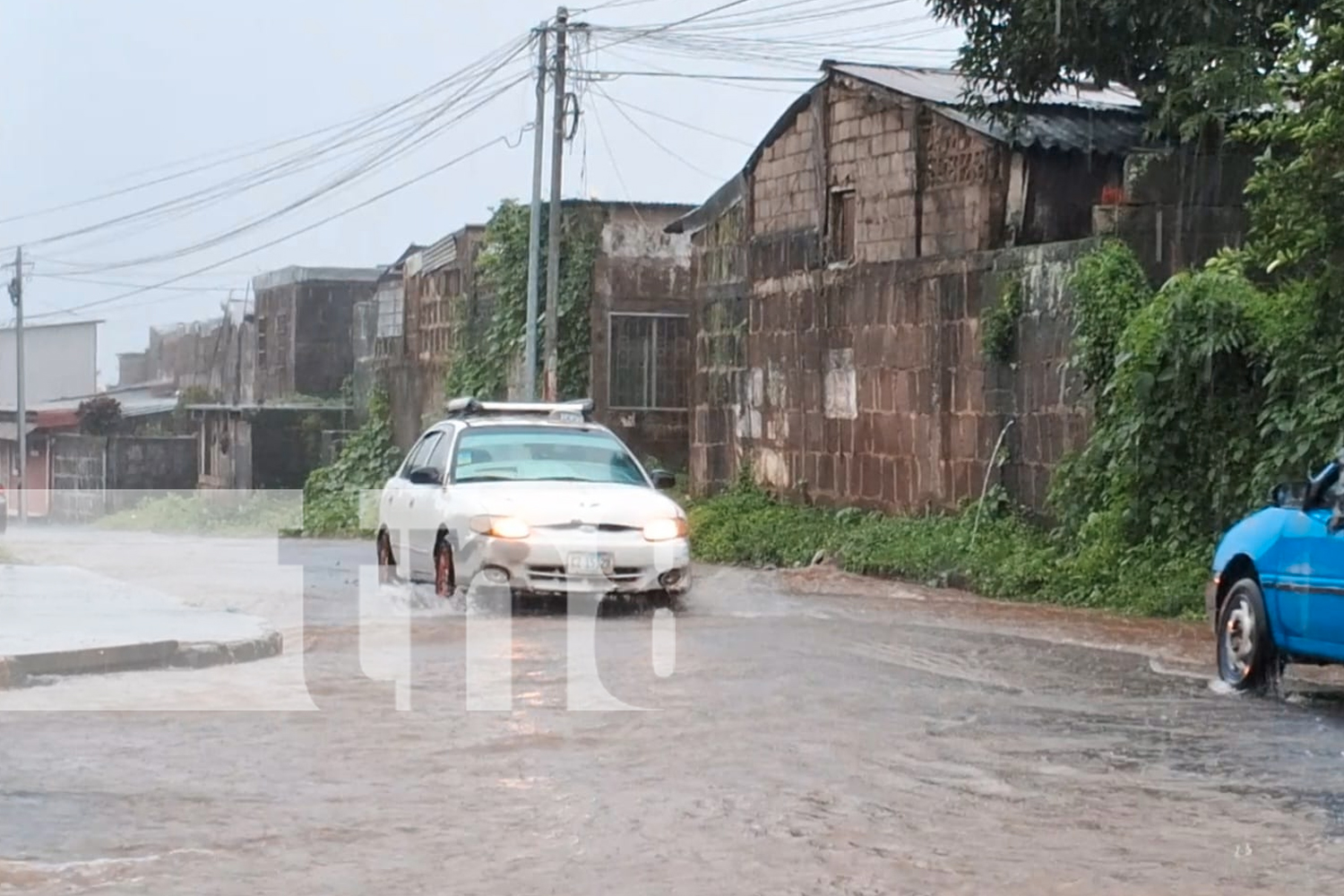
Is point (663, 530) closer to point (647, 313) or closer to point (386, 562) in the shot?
point (386, 562)

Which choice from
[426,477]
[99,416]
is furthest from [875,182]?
[99,416]

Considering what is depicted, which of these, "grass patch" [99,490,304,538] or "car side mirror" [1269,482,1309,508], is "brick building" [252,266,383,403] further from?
"car side mirror" [1269,482,1309,508]

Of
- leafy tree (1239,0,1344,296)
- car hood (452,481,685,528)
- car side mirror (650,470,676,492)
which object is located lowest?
car hood (452,481,685,528)

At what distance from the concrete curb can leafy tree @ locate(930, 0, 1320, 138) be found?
33.0ft

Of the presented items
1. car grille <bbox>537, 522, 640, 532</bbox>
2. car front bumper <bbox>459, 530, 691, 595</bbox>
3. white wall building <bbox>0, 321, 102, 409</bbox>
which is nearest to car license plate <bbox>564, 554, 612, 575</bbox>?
car front bumper <bbox>459, 530, 691, 595</bbox>

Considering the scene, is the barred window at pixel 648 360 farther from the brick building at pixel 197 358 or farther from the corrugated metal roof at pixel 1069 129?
the brick building at pixel 197 358

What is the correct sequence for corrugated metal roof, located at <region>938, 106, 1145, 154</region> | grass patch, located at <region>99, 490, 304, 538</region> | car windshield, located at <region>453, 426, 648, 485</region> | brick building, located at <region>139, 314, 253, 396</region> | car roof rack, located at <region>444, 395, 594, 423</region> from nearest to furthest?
car windshield, located at <region>453, 426, 648, 485</region>
car roof rack, located at <region>444, 395, 594, 423</region>
corrugated metal roof, located at <region>938, 106, 1145, 154</region>
grass patch, located at <region>99, 490, 304, 538</region>
brick building, located at <region>139, 314, 253, 396</region>

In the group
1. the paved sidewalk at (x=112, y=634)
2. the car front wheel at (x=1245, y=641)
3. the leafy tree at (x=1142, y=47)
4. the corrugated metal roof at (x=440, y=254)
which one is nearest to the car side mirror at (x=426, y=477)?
the paved sidewalk at (x=112, y=634)

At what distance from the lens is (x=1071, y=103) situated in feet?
73.5

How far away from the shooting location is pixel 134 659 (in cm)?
1216

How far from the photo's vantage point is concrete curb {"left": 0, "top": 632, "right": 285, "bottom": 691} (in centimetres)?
1158

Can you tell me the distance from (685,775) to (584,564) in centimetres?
633

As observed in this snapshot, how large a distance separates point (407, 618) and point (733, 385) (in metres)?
12.8

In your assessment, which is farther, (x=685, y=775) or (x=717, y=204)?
(x=717, y=204)
